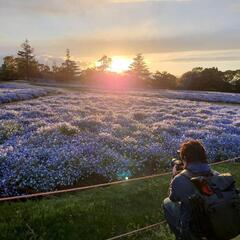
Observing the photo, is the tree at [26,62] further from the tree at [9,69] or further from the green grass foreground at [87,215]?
the green grass foreground at [87,215]

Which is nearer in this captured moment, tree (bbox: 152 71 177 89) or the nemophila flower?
the nemophila flower

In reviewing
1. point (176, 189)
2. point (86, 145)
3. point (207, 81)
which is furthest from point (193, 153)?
point (207, 81)

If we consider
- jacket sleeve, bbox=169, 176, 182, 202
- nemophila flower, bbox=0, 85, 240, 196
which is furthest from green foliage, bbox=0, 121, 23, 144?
jacket sleeve, bbox=169, 176, 182, 202

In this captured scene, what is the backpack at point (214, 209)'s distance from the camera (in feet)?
32.3

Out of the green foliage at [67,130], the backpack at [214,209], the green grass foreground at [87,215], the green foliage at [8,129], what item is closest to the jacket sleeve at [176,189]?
the backpack at [214,209]

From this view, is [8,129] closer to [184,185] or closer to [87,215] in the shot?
[87,215]

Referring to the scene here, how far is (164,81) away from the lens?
114062 millimetres

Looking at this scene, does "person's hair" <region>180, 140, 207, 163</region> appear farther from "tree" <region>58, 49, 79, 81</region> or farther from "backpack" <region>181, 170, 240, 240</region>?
"tree" <region>58, 49, 79, 81</region>

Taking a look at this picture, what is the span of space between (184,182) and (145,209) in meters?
5.61

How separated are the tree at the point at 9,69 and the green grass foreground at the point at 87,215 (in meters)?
103

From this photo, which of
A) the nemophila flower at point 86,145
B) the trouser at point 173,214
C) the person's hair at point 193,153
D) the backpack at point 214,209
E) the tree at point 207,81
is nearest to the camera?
the backpack at point 214,209

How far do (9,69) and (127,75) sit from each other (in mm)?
28864

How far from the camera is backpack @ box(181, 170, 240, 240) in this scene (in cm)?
986

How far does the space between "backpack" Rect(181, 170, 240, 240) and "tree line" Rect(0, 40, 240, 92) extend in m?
94.3
